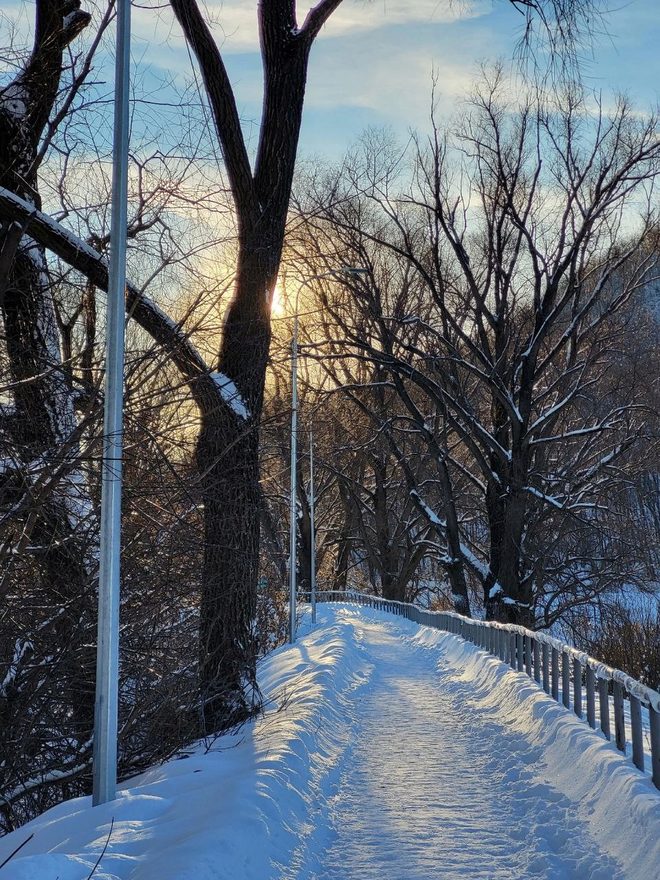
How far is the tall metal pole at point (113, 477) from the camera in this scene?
6.45 m

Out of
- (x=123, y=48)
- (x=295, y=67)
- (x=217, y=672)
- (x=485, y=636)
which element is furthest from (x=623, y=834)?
(x=485, y=636)

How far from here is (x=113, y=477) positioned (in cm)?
675

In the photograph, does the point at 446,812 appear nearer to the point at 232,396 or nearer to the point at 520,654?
the point at 232,396

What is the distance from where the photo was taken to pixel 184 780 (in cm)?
742

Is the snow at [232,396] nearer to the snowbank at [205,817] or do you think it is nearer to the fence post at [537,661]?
the snowbank at [205,817]

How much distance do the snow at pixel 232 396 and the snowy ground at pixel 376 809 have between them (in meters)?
3.64

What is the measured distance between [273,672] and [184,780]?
9210 mm

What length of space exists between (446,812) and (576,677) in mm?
3213

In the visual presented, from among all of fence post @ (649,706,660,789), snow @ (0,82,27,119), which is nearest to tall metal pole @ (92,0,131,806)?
snow @ (0,82,27,119)

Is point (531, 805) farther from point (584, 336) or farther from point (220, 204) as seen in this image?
point (584, 336)

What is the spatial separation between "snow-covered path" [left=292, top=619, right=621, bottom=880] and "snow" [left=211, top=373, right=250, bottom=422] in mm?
4046

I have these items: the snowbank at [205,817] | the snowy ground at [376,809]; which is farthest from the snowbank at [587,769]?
the snowbank at [205,817]

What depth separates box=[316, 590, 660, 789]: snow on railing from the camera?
22.6ft

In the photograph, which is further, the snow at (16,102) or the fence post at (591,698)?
the fence post at (591,698)
